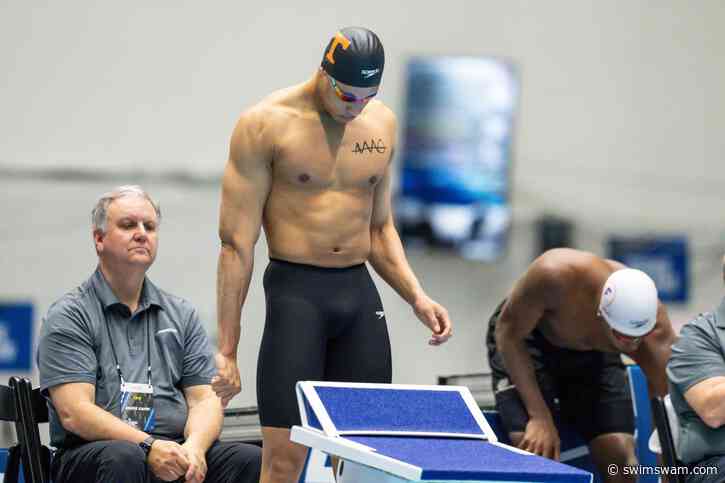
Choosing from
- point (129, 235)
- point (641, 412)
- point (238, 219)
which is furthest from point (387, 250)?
point (641, 412)

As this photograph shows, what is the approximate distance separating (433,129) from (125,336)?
12.2 ft

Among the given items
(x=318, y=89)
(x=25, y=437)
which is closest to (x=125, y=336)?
(x=25, y=437)

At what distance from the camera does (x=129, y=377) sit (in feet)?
10.5

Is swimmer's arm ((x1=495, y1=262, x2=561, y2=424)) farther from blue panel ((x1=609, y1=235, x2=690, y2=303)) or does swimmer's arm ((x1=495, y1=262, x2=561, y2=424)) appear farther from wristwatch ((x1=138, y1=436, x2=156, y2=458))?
blue panel ((x1=609, y1=235, x2=690, y2=303))

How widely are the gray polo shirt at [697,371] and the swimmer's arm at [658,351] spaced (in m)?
0.63

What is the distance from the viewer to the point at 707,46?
736 cm

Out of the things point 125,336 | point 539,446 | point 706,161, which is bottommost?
point 539,446

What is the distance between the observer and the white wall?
5.96 metres

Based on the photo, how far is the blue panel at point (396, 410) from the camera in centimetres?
271

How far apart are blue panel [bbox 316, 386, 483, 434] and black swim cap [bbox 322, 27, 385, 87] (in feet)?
2.83

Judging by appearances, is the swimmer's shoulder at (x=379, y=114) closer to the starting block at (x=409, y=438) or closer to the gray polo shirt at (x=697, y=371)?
the starting block at (x=409, y=438)

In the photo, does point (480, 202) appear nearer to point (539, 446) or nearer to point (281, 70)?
point (281, 70)

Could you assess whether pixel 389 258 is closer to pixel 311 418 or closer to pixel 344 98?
pixel 344 98

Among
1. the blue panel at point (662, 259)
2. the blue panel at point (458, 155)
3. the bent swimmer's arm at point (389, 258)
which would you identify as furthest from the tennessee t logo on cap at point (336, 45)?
the blue panel at point (662, 259)
